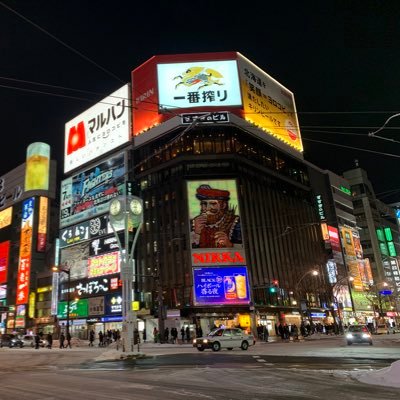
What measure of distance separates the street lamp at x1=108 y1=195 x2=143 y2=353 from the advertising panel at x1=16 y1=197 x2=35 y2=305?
60.3m

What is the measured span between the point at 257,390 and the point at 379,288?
300 feet

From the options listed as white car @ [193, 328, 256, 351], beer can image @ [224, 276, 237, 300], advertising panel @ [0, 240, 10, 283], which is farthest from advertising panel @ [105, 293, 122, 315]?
white car @ [193, 328, 256, 351]

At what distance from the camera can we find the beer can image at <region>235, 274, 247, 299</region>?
5716cm

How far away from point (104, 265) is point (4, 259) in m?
33.1

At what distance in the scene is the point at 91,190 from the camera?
77.6 metres

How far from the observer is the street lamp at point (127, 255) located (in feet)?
81.7

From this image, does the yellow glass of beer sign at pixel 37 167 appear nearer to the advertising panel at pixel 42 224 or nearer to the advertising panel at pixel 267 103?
the advertising panel at pixel 42 224

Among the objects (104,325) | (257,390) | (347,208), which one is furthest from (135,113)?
(257,390)

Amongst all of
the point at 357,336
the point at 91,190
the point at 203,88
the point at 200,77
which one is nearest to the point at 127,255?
the point at 357,336

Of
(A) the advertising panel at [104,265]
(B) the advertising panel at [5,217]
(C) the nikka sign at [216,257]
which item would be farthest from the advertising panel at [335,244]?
(B) the advertising panel at [5,217]

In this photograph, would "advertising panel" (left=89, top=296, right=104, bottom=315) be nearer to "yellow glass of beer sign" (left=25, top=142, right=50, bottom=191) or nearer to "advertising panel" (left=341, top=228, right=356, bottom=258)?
"yellow glass of beer sign" (left=25, top=142, right=50, bottom=191)

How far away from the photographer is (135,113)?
75125 mm

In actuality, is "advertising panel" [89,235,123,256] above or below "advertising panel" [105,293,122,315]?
above

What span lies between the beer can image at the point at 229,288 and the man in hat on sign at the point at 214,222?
4710 millimetres
